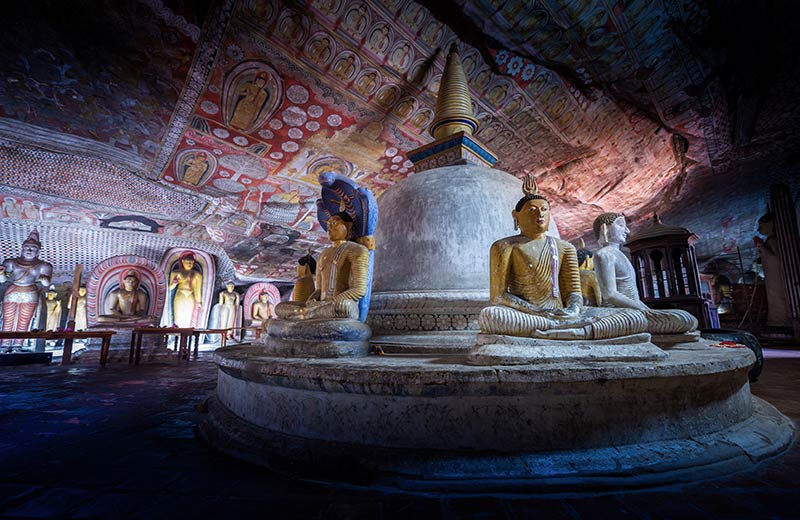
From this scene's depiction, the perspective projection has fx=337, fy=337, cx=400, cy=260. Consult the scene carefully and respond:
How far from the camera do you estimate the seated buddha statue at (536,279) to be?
73.8 inches

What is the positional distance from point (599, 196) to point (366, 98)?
7.26 meters

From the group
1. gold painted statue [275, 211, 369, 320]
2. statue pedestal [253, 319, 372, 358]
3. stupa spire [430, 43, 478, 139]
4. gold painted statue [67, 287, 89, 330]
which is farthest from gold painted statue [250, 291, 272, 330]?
statue pedestal [253, 319, 372, 358]

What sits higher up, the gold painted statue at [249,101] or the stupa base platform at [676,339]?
the gold painted statue at [249,101]

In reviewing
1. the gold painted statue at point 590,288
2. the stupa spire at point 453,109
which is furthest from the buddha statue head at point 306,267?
the gold painted statue at point 590,288

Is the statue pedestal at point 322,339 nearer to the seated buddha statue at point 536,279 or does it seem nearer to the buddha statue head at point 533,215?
the seated buddha statue at point 536,279

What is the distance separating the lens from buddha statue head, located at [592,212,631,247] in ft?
10.1

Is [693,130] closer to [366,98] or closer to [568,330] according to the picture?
[366,98]

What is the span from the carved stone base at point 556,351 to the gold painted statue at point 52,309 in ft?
44.4

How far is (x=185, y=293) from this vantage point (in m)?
10.2

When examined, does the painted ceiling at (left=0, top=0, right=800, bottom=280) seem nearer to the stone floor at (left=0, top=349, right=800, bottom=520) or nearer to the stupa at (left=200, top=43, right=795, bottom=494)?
the stone floor at (left=0, top=349, right=800, bottom=520)

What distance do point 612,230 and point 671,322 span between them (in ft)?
2.94

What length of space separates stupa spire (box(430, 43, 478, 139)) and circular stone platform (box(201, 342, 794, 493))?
11.2 ft

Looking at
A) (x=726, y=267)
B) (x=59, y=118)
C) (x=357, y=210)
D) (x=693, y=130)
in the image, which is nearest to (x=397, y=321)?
(x=357, y=210)

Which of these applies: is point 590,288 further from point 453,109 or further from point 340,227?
point 453,109
